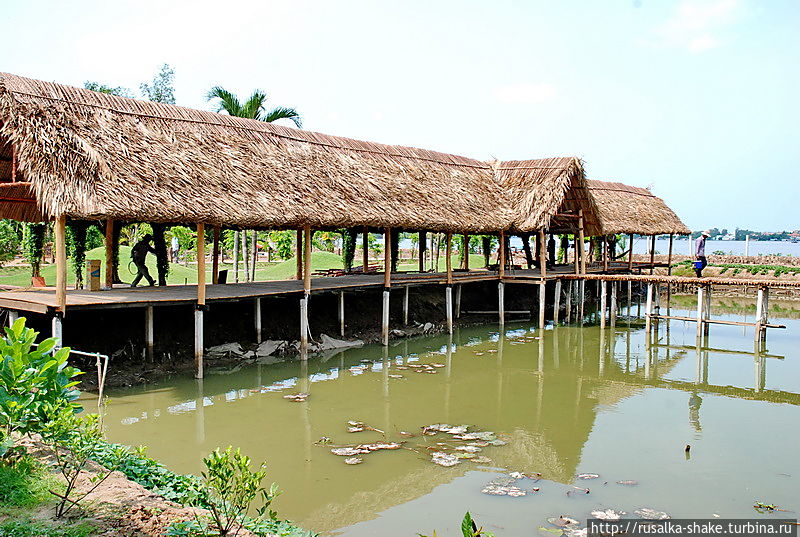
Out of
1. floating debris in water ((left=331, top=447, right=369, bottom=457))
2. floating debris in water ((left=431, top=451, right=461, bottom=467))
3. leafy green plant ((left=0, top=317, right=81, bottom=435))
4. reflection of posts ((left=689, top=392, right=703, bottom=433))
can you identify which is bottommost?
reflection of posts ((left=689, top=392, right=703, bottom=433))

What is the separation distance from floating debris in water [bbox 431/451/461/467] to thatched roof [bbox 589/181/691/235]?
15.4 meters

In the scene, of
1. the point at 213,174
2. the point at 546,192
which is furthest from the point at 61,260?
the point at 546,192

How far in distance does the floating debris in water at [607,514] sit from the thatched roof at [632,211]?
1632 centimetres

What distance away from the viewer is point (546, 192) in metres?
18.3

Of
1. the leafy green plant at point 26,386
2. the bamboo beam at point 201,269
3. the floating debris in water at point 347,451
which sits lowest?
the floating debris in water at point 347,451

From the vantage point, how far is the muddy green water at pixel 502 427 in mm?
6410

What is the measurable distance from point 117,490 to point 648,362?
11.8 m

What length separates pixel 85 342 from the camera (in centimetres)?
1120

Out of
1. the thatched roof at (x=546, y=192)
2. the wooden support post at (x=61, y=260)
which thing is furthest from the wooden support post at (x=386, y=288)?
the wooden support post at (x=61, y=260)

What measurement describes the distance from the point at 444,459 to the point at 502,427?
1.68m

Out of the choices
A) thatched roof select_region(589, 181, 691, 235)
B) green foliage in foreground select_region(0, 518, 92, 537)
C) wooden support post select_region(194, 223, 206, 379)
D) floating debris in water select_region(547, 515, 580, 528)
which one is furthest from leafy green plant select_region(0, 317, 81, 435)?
thatched roof select_region(589, 181, 691, 235)

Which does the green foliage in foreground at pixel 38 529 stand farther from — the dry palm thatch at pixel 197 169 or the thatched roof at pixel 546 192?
the thatched roof at pixel 546 192

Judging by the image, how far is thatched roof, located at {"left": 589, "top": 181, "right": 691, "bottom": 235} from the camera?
919 inches

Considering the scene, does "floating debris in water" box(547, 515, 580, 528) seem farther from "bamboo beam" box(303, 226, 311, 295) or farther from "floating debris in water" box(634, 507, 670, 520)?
"bamboo beam" box(303, 226, 311, 295)
